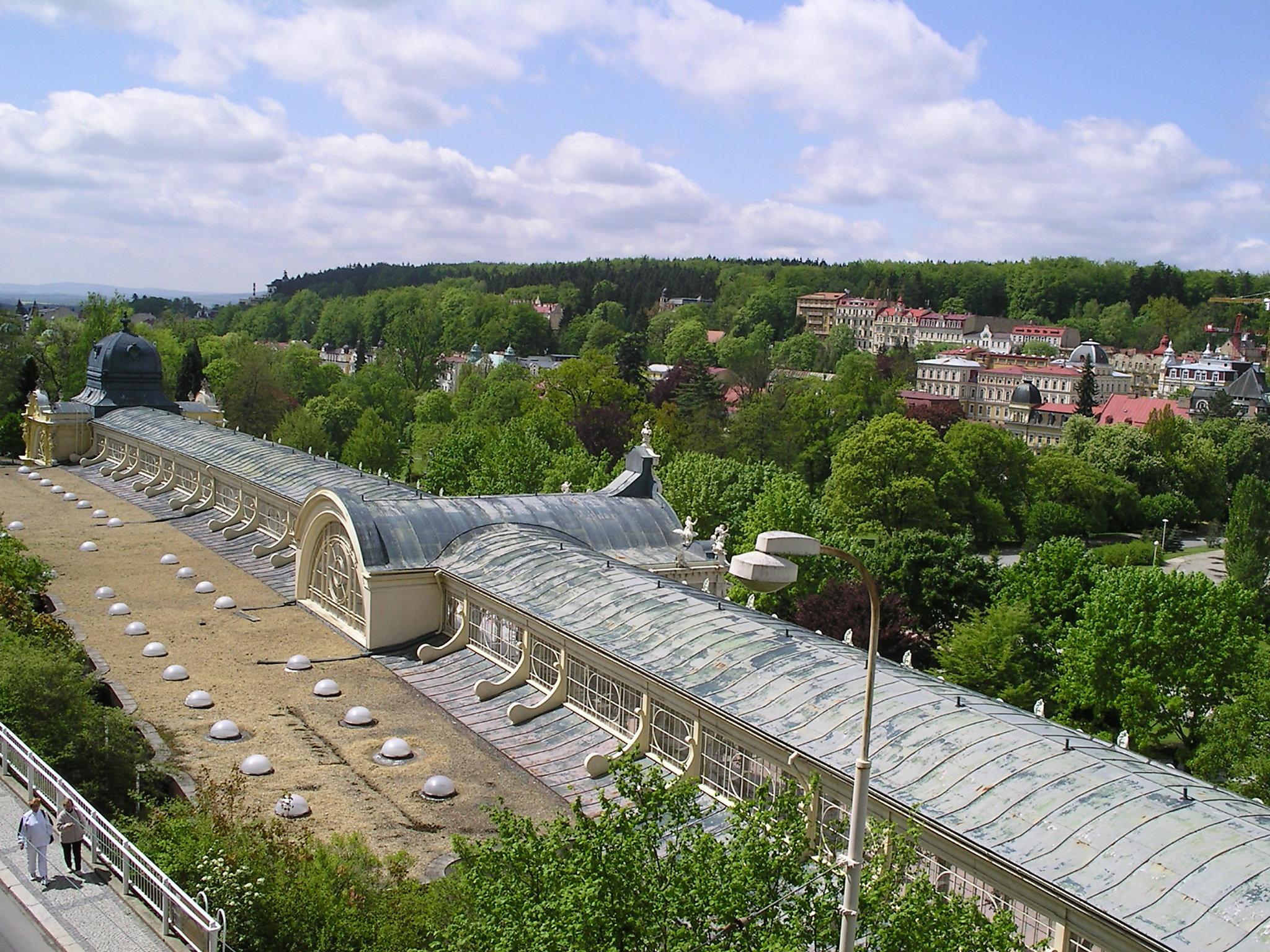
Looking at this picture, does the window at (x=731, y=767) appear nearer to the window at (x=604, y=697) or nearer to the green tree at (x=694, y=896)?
the window at (x=604, y=697)

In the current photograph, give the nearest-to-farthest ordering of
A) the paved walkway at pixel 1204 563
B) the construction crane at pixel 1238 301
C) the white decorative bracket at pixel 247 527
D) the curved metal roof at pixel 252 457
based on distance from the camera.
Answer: the curved metal roof at pixel 252 457, the white decorative bracket at pixel 247 527, the paved walkway at pixel 1204 563, the construction crane at pixel 1238 301

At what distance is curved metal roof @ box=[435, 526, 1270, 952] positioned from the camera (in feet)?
43.8

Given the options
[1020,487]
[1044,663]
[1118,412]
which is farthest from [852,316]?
[1044,663]

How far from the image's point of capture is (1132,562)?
71.2m

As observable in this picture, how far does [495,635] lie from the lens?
2809 cm

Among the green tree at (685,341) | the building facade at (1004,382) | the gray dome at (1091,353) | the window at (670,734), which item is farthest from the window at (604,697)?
the gray dome at (1091,353)

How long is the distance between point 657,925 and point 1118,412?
4249 inches

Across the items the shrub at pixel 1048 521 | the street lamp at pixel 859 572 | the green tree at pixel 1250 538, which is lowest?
the shrub at pixel 1048 521

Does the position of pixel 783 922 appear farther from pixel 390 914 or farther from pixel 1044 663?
pixel 1044 663

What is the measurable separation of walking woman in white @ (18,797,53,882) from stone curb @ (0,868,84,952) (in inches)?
11.0

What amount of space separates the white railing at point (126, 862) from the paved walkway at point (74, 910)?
0.22 meters

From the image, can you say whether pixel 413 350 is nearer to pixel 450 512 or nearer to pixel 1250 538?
pixel 1250 538

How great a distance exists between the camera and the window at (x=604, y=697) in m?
22.7

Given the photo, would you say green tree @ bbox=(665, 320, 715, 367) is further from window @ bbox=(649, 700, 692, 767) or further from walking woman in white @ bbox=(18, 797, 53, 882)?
walking woman in white @ bbox=(18, 797, 53, 882)
